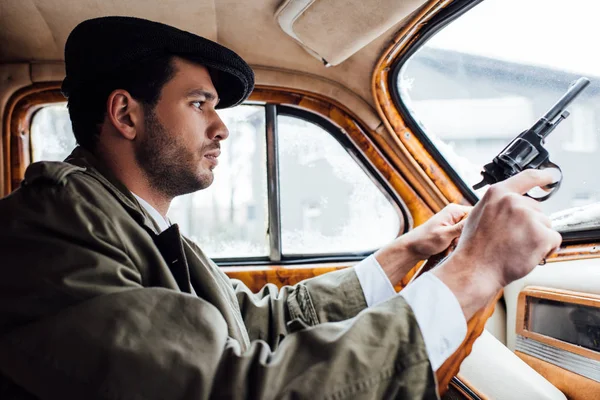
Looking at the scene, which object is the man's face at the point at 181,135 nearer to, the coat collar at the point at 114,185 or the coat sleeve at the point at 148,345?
the coat collar at the point at 114,185

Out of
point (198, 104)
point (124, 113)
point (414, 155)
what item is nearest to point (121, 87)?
point (124, 113)

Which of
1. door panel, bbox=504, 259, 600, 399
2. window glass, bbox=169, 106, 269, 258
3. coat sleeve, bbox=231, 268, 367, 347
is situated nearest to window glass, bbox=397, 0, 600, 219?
door panel, bbox=504, 259, 600, 399

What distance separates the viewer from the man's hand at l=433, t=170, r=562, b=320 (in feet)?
2.79

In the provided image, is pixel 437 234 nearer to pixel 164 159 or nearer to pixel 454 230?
pixel 454 230

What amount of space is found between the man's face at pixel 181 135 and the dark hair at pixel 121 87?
23 mm

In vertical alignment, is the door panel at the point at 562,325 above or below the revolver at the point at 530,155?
below

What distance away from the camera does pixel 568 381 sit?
1343mm

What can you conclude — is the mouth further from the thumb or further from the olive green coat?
the thumb

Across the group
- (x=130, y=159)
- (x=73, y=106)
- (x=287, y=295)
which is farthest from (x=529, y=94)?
(x=73, y=106)

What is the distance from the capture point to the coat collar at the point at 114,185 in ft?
3.51

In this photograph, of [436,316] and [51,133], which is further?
[51,133]

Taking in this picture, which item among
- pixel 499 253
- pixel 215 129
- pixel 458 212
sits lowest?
pixel 499 253

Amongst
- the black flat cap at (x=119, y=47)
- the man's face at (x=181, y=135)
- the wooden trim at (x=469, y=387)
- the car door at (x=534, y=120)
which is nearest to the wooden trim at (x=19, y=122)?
the black flat cap at (x=119, y=47)

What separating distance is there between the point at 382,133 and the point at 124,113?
4.64ft
